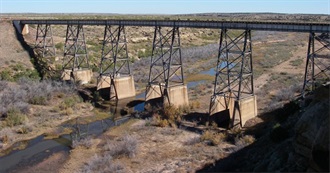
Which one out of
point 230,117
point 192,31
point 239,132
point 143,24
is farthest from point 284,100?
point 192,31

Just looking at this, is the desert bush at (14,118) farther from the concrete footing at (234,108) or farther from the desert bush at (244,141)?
the desert bush at (244,141)

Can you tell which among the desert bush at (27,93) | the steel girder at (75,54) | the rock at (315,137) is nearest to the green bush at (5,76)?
the desert bush at (27,93)

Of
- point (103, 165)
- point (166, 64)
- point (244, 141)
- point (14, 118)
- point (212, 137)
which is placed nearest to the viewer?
point (103, 165)

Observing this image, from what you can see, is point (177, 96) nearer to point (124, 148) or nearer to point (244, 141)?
point (124, 148)

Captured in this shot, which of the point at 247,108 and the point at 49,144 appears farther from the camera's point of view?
the point at 247,108

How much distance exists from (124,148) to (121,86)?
1096cm

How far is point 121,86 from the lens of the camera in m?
26.1

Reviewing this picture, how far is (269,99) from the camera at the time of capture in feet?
74.8

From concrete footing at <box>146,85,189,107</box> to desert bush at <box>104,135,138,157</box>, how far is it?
5.85 meters

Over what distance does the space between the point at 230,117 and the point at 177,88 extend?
4304mm

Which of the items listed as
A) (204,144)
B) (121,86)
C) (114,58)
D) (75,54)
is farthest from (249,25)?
(75,54)

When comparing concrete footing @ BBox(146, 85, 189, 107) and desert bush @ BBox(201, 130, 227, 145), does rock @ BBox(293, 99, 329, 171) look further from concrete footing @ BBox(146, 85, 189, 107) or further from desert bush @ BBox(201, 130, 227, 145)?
concrete footing @ BBox(146, 85, 189, 107)

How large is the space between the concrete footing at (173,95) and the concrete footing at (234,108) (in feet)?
10.8

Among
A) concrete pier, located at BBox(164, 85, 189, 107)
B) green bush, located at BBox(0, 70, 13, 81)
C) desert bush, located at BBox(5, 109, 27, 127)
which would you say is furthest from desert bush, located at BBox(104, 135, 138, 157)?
green bush, located at BBox(0, 70, 13, 81)
